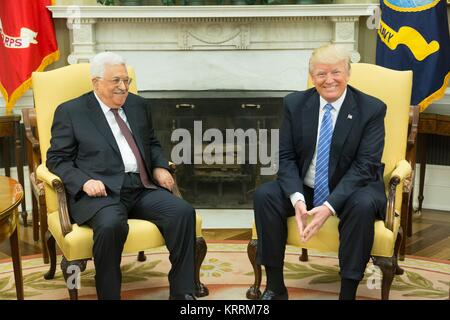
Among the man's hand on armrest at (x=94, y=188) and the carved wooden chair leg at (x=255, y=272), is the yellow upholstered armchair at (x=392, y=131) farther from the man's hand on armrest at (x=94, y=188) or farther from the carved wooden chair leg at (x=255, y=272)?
the man's hand on armrest at (x=94, y=188)

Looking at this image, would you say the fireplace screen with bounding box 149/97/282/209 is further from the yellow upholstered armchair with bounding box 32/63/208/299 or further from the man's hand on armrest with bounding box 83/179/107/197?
the man's hand on armrest with bounding box 83/179/107/197

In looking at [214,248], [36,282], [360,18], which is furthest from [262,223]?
[360,18]

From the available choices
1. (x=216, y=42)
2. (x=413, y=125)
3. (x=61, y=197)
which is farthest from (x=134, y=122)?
(x=216, y=42)

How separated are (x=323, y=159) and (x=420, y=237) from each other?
1627 mm

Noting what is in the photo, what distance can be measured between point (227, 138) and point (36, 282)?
1950 millimetres

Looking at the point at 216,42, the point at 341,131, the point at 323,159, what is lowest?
the point at 323,159

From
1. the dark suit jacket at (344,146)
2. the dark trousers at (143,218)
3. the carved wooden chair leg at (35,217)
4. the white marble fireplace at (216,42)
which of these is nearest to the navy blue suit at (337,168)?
the dark suit jacket at (344,146)

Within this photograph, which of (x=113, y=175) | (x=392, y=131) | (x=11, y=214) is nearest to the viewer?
(x=11, y=214)

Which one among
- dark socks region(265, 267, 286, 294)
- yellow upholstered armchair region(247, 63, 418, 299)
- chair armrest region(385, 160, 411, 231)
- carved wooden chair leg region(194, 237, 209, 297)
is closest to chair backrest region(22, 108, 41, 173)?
carved wooden chair leg region(194, 237, 209, 297)

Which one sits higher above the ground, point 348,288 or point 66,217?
point 66,217

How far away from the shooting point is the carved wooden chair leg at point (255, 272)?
10.1ft

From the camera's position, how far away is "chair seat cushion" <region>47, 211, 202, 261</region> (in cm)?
277

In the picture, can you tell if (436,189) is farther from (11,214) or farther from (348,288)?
(11,214)

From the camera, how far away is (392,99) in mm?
3277
